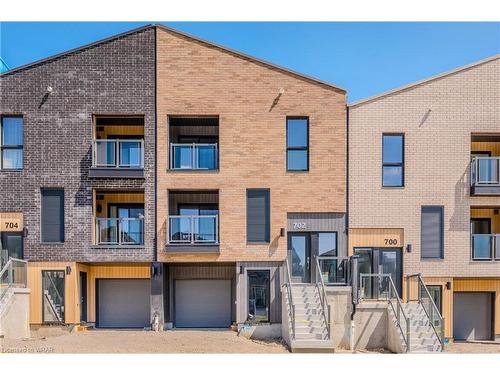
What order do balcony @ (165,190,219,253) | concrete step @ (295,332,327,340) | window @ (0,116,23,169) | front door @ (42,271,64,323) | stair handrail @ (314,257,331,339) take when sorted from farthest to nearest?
window @ (0,116,23,169) < balcony @ (165,190,219,253) < front door @ (42,271,64,323) < stair handrail @ (314,257,331,339) < concrete step @ (295,332,327,340)

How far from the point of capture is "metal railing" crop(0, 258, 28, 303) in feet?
47.1

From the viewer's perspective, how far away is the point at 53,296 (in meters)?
15.3

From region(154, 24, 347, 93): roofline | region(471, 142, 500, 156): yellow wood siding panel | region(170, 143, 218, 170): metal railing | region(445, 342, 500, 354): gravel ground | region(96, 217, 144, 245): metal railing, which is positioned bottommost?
region(445, 342, 500, 354): gravel ground

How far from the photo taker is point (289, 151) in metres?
15.9

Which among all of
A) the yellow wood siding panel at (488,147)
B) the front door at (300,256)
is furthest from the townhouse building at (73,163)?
the yellow wood siding panel at (488,147)

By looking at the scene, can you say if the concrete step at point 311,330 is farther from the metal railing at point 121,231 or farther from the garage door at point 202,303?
the metal railing at point 121,231

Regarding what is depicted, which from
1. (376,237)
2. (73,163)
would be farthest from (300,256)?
(73,163)

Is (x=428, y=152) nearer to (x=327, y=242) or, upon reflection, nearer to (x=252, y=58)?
(x=327, y=242)

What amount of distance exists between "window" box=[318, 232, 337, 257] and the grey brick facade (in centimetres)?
548

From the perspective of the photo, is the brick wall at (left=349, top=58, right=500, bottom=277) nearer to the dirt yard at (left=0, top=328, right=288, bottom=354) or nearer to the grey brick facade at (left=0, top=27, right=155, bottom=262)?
the dirt yard at (left=0, top=328, right=288, bottom=354)

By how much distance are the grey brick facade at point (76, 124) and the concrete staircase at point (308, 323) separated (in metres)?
4.96

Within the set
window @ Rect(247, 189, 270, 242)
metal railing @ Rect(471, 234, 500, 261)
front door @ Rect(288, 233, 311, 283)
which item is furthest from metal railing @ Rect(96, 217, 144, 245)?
metal railing @ Rect(471, 234, 500, 261)

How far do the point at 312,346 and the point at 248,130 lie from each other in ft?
23.1

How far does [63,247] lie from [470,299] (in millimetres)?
13810
